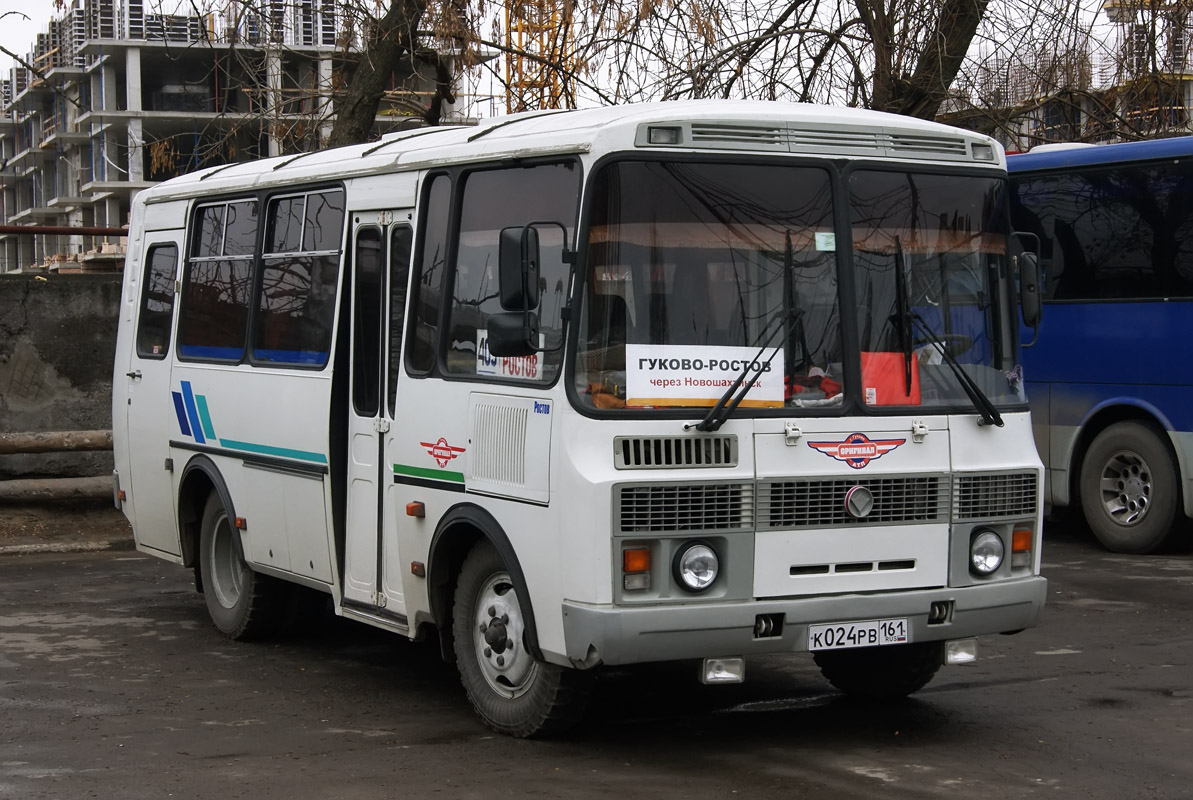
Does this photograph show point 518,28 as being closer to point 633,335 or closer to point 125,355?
point 125,355

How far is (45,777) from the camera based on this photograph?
22.8 ft

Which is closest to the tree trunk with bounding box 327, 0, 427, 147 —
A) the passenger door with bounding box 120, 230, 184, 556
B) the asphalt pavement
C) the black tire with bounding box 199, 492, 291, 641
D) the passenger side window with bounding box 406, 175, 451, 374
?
the passenger door with bounding box 120, 230, 184, 556

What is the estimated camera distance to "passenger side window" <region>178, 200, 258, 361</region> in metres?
10.3

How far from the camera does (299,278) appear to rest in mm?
9594

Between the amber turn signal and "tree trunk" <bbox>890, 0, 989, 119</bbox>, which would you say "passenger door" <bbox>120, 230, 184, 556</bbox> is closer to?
the amber turn signal

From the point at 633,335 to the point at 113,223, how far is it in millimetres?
83883

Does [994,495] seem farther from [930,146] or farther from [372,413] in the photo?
[372,413]

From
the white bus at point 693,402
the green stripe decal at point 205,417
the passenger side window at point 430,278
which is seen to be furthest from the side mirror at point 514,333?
the green stripe decal at point 205,417

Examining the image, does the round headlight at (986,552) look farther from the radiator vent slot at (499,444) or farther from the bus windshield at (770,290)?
the radiator vent slot at (499,444)

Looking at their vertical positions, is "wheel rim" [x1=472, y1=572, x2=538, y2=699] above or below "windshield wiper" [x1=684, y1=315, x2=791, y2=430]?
below

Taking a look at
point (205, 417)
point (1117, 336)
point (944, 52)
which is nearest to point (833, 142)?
point (205, 417)

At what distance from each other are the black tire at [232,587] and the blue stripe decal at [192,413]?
375 mm

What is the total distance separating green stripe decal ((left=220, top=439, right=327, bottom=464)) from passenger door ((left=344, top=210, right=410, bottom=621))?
0.29 metres

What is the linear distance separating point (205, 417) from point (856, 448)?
4.81 m
